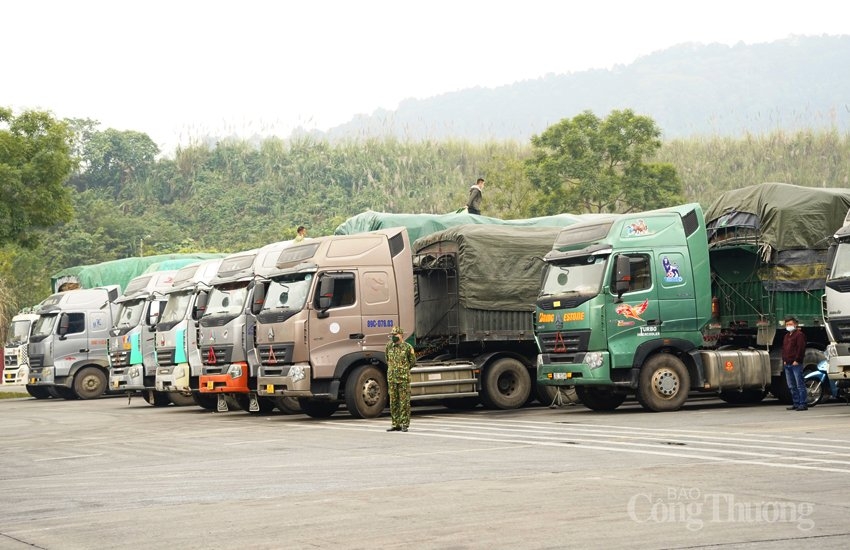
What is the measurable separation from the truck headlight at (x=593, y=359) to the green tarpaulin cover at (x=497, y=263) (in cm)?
276

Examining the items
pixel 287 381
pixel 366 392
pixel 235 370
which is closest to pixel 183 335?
pixel 235 370

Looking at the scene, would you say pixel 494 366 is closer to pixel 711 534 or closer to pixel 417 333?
pixel 417 333

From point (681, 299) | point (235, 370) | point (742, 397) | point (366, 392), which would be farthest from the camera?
point (235, 370)

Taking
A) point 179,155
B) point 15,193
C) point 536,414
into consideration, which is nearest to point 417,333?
point 536,414

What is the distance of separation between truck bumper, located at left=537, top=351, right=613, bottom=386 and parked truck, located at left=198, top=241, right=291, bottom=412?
5.96m

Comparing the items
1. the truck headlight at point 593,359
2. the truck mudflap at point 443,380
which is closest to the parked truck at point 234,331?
the truck mudflap at point 443,380

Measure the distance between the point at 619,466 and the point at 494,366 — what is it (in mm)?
10608

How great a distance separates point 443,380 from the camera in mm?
23000

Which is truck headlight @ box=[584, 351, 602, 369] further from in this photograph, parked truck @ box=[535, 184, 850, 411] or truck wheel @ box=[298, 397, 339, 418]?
truck wheel @ box=[298, 397, 339, 418]

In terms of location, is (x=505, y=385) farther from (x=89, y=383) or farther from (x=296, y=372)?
(x=89, y=383)

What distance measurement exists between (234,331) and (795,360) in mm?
11254

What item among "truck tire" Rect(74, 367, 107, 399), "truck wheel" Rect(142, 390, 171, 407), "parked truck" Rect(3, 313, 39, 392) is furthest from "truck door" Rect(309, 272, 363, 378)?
"parked truck" Rect(3, 313, 39, 392)

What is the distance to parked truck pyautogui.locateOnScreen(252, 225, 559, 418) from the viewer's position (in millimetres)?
22391

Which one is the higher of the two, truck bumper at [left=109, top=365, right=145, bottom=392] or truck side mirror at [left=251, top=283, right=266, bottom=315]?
truck side mirror at [left=251, top=283, right=266, bottom=315]
